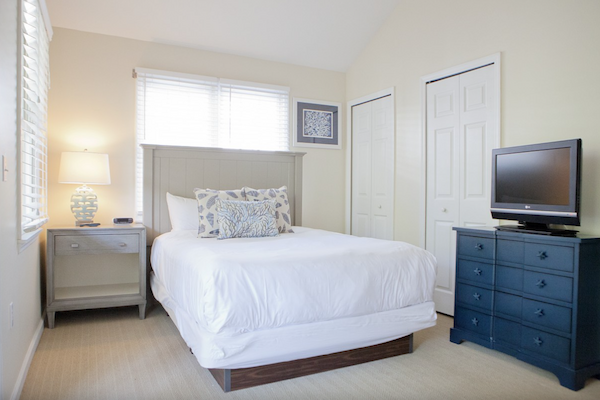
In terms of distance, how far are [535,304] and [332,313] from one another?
1.24 meters

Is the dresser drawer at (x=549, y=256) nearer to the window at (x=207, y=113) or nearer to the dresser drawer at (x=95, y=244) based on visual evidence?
the window at (x=207, y=113)

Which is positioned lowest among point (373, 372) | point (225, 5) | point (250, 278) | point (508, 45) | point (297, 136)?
point (373, 372)

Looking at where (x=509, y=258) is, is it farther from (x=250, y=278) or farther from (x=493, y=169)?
(x=250, y=278)

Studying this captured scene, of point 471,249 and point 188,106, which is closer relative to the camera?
point 471,249

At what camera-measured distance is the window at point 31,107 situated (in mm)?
2244

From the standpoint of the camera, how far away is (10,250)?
1.92 meters

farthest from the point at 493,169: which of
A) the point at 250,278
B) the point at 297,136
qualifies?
the point at 297,136

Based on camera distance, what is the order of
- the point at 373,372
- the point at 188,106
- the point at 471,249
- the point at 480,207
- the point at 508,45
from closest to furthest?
the point at 373,372 < the point at 471,249 < the point at 508,45 < the point at 480,207 < the point at 188,106

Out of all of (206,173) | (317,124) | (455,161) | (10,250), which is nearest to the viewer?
(10,250)

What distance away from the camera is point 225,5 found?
12.5ft

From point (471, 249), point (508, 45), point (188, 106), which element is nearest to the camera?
point (471, 249)

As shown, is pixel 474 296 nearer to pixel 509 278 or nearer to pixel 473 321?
pixel 473 321

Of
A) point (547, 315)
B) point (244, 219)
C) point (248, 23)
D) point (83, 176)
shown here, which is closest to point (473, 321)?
point (547, 315)

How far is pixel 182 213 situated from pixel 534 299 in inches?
108
